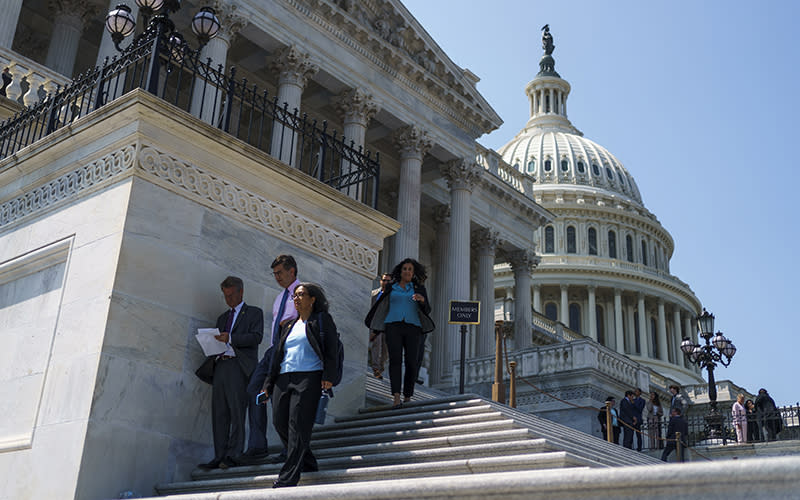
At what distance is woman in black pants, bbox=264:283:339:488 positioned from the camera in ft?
22.1

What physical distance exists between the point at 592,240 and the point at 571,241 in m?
2.59

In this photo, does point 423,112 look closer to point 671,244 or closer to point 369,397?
point 369,397

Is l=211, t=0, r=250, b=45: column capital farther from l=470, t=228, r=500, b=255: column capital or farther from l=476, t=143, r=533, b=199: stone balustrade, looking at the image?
l=470, t=228, r=500, b=255: column capital

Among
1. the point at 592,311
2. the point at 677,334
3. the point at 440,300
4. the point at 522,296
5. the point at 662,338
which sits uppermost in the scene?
the point at 592,311

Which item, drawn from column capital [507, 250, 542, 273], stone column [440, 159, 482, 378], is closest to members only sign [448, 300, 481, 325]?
stone column [440, 159, 482, 378]

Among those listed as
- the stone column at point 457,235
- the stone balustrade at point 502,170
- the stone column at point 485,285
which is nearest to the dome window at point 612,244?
the stone balustrade at point 502,170

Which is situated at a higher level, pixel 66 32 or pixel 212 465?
pixel 66 32

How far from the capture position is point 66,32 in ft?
80.0

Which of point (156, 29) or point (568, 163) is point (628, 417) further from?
point (568, 163)

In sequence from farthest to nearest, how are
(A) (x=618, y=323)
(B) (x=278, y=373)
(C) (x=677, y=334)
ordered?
(C) (x=677, y=334) < (A) (x=618, y=323) < (B) (x=278, y=373)

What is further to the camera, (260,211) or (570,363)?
(570,363)

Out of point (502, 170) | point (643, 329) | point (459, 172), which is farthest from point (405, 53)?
point (643, 329)

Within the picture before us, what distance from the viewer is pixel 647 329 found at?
3344 inches

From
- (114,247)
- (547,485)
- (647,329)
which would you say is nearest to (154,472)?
(114,247)
